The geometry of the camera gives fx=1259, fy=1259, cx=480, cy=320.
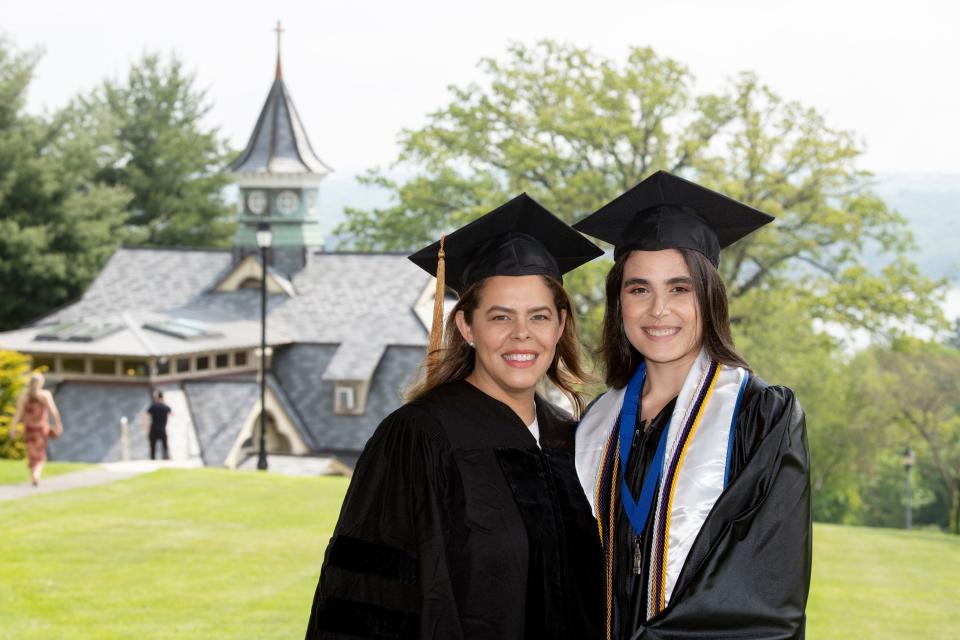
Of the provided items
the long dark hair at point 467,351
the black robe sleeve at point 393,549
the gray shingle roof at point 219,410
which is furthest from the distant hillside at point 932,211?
→ the black robe sleeve at point 393,549

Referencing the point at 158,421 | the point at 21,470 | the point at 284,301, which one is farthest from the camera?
the point at 284,301

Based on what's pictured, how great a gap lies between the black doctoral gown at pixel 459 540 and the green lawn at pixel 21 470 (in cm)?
1454

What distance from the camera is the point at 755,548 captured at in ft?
13.2

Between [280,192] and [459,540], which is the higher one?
[280,192]

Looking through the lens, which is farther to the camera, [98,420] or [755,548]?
[98,420]

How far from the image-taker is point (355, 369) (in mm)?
37344

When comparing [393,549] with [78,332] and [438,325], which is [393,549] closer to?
[438,325]

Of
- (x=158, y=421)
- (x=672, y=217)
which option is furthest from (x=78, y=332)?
(x=672, y=217)

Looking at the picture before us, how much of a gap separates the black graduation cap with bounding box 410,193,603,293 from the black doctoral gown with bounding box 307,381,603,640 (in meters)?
0.63

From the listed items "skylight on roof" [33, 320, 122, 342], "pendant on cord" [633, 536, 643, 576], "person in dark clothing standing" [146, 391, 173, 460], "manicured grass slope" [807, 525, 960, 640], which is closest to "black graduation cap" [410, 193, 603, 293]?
"pendant on cord" [633, 536, 643, 576]

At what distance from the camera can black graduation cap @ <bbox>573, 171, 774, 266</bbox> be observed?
15.5 ft

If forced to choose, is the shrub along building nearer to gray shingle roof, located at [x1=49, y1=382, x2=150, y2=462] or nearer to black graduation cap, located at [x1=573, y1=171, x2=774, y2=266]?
gray shingle roof, located at [x1=49, y1=382, x2=150, y2=462]

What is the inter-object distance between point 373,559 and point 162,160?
54.1 meters

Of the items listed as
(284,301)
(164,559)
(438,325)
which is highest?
(438,325)
